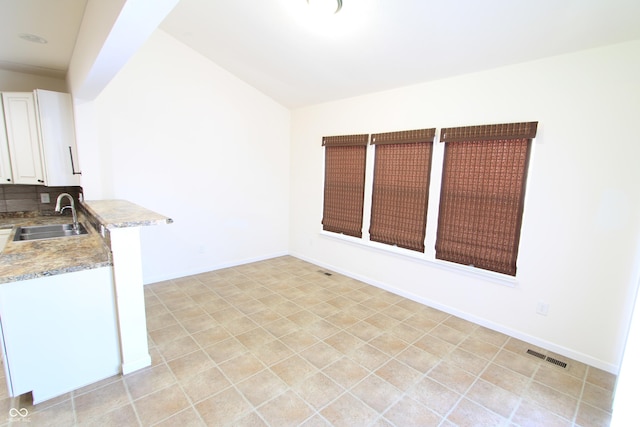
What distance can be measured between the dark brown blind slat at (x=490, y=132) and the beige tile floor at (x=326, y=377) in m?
1.93

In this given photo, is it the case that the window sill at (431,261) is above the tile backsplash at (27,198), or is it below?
below

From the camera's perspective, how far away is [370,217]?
158 inches

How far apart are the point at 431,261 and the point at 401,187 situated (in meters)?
0.96

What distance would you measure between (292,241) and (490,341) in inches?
134

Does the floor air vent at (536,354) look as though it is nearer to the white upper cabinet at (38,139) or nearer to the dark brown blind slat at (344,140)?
the dark brown blind slat at (344,140)

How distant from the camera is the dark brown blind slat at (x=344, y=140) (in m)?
3.95

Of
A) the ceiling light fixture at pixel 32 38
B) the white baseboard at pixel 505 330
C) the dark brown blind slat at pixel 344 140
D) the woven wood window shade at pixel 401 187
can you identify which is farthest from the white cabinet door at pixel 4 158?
the white baseboard at pixel 505 330

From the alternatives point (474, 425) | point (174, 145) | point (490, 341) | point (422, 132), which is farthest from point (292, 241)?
point (474, 425)

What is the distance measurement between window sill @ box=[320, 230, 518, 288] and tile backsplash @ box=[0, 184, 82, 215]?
3706 millimetres

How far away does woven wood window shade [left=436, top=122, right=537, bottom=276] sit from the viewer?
271 centimetres

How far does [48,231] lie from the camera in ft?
10.4

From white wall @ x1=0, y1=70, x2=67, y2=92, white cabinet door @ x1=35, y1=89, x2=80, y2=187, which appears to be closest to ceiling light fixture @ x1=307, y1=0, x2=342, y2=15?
white cabinet door @ x1=35, y1=89, x2=80, y2=187

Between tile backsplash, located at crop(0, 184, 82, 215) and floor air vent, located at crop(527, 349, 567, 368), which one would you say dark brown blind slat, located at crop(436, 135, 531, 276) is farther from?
tile backsplash, located at crop(0, 184, 82, 215)

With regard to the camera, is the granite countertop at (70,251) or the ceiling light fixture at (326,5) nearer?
the granite countertop at (70,251)
